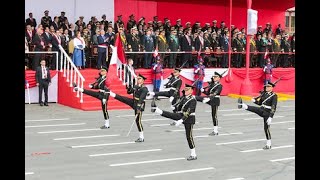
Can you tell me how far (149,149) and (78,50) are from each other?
32.0ft

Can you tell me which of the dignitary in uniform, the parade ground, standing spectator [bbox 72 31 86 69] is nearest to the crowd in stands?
standing spectator [bbox 72 31 86 69]

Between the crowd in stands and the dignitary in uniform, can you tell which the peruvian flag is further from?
the dignitary in uniform

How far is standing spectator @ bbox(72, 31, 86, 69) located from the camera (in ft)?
72.6

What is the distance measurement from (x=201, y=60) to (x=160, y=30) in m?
2.65

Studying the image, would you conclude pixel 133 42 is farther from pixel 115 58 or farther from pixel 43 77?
pixel 115 58

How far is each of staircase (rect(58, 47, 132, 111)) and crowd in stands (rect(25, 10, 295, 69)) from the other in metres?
0.62

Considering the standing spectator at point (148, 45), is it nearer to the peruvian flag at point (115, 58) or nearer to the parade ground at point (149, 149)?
the parade ground at point (149, 149)

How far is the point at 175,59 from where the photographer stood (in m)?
26.1

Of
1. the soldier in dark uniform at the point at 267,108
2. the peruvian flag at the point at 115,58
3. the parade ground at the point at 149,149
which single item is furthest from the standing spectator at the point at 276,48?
the soldier in dark uniform at the point at 267,108

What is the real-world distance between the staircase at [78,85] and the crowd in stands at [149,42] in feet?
2.03

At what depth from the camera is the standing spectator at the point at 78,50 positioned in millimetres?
22141
